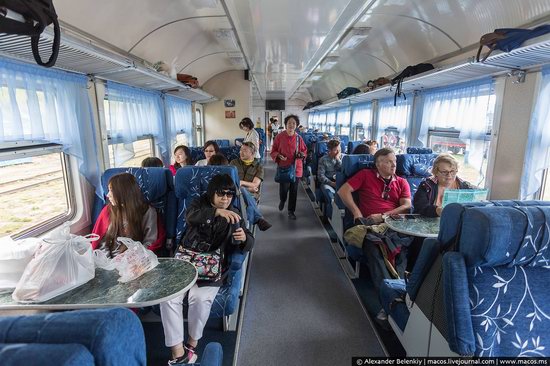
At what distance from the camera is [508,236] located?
1.35 metres

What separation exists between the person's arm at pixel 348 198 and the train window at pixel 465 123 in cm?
188

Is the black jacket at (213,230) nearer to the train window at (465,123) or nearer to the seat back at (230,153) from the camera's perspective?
the train window at (465,123)

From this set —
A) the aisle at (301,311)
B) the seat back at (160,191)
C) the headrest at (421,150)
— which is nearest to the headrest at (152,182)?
the seat back at (160,191)

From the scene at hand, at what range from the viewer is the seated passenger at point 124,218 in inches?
96.9

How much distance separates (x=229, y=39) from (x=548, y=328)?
5550 mm

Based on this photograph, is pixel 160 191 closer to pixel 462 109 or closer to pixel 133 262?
pixel 133 262

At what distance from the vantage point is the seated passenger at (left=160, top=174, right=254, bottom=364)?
2.15m

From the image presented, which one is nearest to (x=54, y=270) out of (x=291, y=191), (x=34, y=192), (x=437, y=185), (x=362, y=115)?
(x=34, y=192)

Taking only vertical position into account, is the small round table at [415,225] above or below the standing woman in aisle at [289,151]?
below

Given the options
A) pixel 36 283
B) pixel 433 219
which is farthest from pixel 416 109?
pixel 36 283

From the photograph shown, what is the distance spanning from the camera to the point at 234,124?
9250mm

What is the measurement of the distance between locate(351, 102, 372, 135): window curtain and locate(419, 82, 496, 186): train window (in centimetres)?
334

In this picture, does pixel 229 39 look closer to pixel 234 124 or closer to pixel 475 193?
pixel 234 124

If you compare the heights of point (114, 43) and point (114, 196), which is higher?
point (114, 43)
